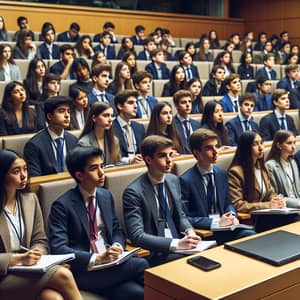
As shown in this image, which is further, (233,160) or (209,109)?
(209,109)

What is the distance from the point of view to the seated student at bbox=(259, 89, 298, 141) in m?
1.72

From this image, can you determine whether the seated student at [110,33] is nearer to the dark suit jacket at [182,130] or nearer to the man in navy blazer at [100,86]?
the man in navy blazer at [100,86]

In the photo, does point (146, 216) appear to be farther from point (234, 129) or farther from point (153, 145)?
point (234, 129)

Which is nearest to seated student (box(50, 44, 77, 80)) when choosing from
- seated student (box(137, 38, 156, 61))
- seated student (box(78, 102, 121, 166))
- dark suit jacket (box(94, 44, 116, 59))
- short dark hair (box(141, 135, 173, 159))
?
dark suit jacket (box(94, 44, 116, 59))

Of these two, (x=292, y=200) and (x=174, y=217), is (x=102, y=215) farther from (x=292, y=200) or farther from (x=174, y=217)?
(x=292, y=200)

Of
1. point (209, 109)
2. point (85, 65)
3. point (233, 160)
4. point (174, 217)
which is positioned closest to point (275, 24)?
point (85, 65)

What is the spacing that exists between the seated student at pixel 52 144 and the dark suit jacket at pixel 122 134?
0.21m

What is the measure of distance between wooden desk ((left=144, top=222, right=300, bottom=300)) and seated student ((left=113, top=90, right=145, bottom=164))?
768 millimetres

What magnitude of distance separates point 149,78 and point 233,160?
0.72 meters

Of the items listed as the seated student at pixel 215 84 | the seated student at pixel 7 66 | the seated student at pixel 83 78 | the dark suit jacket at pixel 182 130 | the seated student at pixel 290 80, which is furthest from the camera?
the seated student at pixel 290 80

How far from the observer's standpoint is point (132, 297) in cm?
80

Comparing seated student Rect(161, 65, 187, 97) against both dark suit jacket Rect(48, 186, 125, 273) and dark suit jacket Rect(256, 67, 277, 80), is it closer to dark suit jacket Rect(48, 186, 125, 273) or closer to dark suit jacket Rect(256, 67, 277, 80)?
dark suit jacket Rect(256, 67, 277, 80)

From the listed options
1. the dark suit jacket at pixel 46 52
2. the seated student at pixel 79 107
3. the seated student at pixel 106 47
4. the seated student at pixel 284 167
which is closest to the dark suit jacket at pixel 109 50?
the seated student at pixel 106 47

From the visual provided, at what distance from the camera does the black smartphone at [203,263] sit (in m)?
0.65
